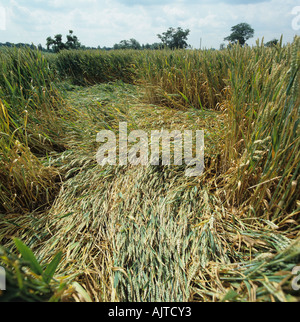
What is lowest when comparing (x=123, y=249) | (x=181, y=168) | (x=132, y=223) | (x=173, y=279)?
(x=173, y=279)

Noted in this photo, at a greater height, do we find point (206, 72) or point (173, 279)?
point (206, 72)

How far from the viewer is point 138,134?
1.86m

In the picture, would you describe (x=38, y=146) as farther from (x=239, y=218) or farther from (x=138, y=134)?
(x=239, y=218)

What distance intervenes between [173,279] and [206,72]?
234 centimetres
